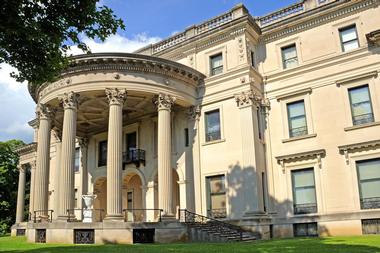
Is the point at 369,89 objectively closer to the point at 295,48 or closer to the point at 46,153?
the point at 295,48

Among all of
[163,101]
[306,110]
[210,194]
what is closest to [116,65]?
[163,101]

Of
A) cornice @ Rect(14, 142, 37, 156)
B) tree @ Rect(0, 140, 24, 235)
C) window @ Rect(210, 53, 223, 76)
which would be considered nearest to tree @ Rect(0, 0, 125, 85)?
window @ Rect(210, 53, 223, 76)

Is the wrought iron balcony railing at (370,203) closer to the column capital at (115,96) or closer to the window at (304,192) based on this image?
the window at (304,192)

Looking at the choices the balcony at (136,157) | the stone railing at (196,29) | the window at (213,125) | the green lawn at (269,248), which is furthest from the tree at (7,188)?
the green lawn at (269,248)

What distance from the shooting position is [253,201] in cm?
2223

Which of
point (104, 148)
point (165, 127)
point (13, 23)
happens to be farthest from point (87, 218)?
point (13, 23)

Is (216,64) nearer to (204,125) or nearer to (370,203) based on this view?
(204,125)

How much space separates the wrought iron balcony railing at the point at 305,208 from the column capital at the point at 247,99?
21.2ft

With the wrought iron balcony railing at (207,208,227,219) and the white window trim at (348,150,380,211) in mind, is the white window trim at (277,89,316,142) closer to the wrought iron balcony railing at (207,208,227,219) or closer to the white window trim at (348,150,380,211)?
the white window trim at (348,150,380,211)

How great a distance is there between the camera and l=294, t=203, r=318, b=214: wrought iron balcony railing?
22.1m

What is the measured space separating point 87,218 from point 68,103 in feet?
22.1

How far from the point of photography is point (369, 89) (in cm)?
2161

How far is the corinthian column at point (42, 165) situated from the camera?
24.0m

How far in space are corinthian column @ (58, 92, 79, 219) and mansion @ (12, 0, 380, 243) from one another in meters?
0.06
